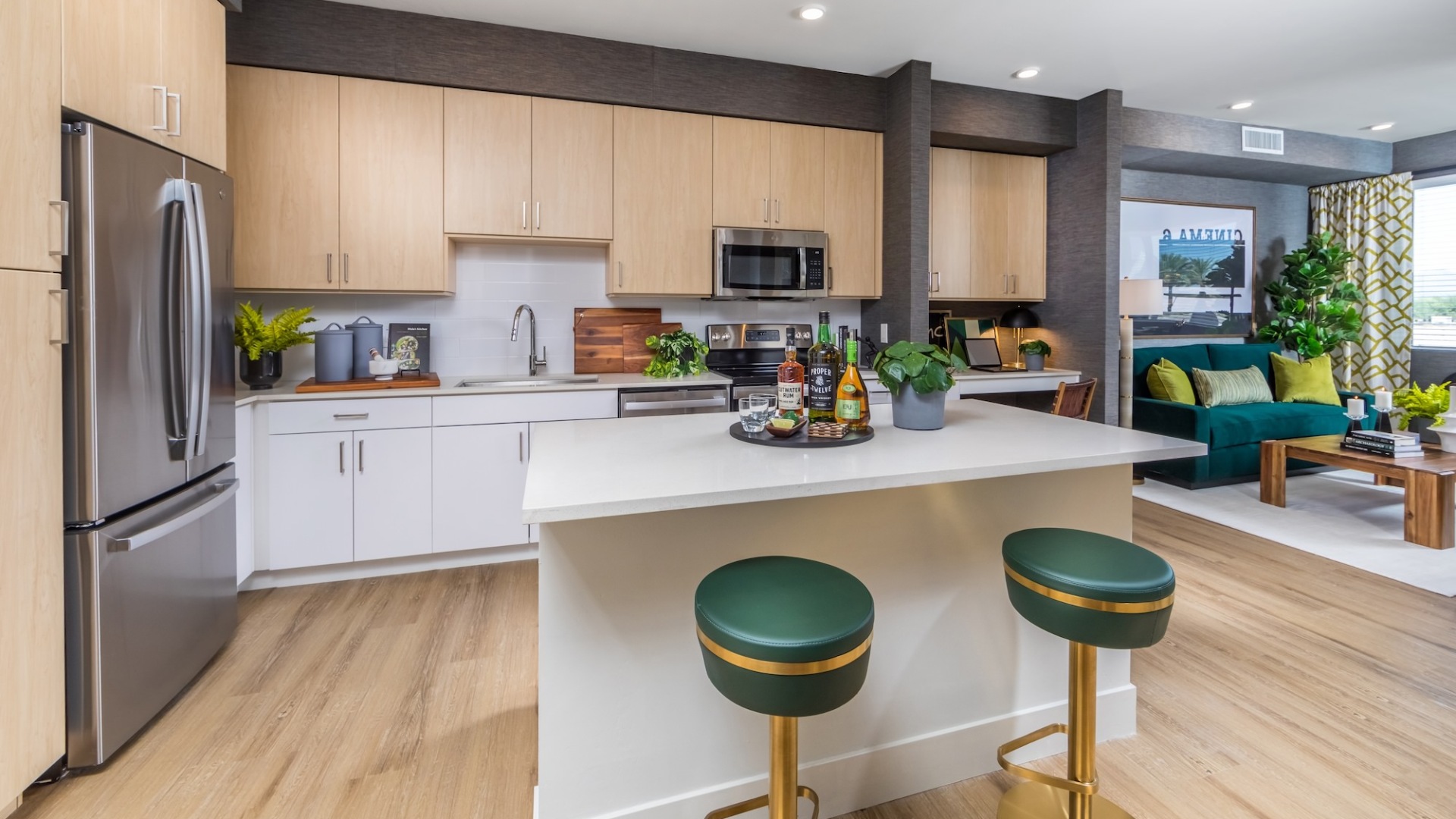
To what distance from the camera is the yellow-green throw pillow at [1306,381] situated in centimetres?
509

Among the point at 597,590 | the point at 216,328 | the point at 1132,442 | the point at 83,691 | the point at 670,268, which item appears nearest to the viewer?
the point at 597,590

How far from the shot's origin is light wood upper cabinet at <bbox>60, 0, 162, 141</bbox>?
1634mm

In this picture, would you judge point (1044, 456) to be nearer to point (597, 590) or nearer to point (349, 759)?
point (597, 590)

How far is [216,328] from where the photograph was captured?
220 cm

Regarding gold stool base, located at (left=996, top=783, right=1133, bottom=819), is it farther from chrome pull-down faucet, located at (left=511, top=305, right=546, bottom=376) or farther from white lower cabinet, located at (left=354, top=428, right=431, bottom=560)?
chrome pull-down faucet, located at (left=511, top=305, right=546, bottom=376)

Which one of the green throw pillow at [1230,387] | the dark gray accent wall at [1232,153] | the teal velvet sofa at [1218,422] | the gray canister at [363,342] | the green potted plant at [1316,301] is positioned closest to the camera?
the gray canister at [363,342]

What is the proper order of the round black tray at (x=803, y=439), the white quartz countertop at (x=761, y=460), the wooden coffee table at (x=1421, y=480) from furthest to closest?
1. the wooden coffee table at (x=1421, y=480)
2. the round black tray at (x=803, y=439)
3. the white quartz countertop at (x=761, y=460)

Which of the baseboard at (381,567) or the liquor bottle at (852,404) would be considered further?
the baseboard at (381,567)

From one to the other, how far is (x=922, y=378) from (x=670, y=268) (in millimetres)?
2156

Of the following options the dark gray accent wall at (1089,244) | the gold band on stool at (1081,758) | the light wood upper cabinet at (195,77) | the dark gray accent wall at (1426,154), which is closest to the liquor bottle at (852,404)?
the gold band on stool at (1081,758)

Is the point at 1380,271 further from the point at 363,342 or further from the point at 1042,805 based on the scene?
the point at 363,342

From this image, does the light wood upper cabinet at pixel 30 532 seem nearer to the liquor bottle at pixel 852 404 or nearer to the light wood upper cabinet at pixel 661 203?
the liquor bottle at pixel 852 404

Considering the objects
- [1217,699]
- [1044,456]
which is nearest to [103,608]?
[1044,456]

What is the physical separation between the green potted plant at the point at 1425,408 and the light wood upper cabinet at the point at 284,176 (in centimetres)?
570
